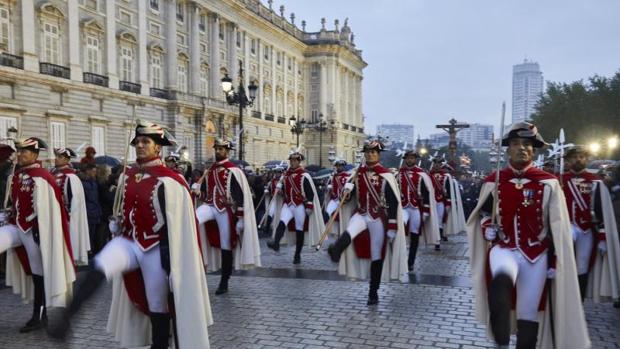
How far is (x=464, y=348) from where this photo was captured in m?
5.58

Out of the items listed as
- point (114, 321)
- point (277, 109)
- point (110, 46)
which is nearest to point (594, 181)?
point (114, 321)

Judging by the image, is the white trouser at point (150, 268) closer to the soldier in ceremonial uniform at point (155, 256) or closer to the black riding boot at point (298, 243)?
the soldier in ceremonial uniform at point (155, 256)

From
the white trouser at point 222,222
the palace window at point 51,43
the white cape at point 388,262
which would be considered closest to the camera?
the white cape at point 388,262

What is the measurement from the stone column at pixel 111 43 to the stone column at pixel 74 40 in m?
2.78

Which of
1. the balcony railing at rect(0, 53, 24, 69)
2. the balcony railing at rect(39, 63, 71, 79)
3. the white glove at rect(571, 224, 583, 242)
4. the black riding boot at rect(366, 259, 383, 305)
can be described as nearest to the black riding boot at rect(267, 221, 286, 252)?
the black riding boot at rect(366, 259, 383, 305)

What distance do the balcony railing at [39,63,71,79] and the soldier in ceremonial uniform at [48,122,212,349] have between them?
1158 inches

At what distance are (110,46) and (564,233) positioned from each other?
36.1 m

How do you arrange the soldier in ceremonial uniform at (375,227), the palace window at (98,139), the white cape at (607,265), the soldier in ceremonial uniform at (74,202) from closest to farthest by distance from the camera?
the white cape at (607,265)
the soldier in ceremonial uniform at (375,227)
the soldier in ceremonial uniform at (74,202)
the palace window at (98,139)

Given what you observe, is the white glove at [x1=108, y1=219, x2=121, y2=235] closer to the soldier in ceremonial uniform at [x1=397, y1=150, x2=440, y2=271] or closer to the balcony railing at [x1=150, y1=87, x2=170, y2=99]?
the soldier in ceremonial uniform at [x1=397, y1=150, x2=440, y2=271]

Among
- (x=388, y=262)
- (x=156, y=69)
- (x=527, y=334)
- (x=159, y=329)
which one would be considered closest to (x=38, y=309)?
(x=159, y=329)

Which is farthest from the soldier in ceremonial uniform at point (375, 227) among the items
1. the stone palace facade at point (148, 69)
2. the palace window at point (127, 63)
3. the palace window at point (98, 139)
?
the palace window at point (127, 63)

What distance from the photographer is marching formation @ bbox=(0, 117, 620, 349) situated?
14.4 ft

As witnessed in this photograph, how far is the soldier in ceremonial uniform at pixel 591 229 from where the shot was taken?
20.8 feet

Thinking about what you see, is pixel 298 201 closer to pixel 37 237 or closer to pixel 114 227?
pixel 37 237
